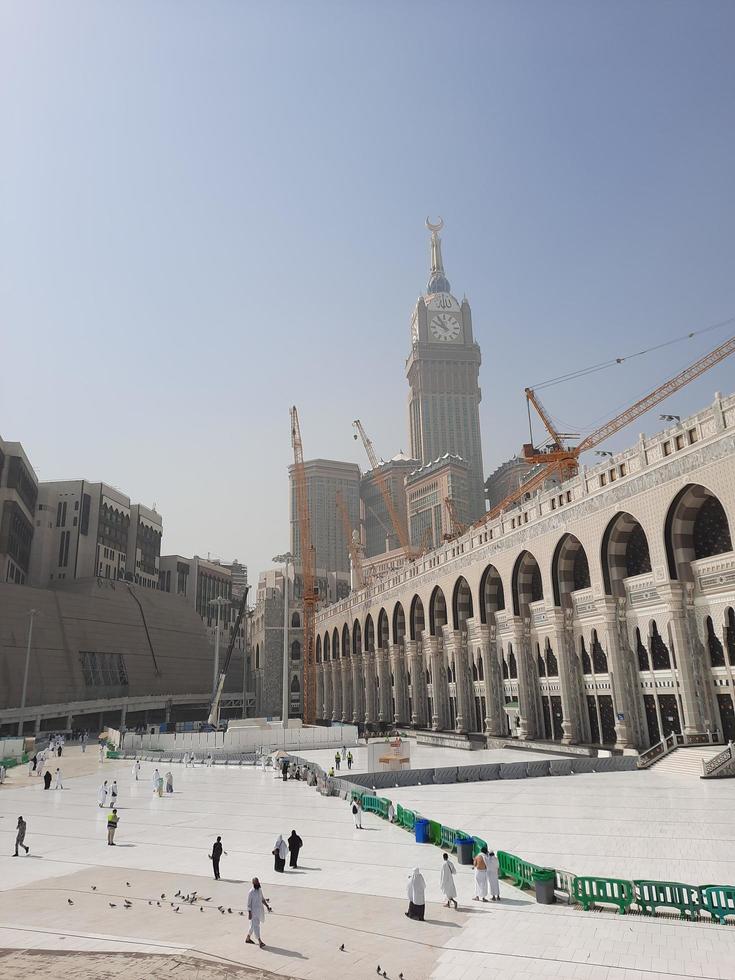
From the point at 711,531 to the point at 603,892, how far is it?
23.1 m

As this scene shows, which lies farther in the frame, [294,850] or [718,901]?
[294,850]

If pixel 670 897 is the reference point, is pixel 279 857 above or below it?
above

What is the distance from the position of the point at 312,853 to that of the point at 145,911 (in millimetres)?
5798

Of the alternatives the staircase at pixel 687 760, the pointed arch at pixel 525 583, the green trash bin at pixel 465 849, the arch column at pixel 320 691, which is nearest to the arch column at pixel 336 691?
the arch column at pixel 320 691

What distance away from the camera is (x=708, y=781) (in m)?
25.4

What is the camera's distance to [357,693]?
8081cm

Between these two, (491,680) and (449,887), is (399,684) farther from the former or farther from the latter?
(449,887)

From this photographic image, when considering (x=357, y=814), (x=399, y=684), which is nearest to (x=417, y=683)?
(x=399, y=684)

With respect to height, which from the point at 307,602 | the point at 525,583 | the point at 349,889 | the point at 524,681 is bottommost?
the point at 349,889

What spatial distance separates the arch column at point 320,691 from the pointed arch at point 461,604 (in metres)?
46.7

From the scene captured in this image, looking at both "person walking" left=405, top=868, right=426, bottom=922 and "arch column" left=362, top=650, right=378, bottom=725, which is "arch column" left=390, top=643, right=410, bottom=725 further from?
"person walking" left=405, top=868, right=426, bottom=922

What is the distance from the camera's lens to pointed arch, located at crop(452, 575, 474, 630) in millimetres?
55031

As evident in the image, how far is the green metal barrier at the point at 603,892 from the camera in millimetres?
12172

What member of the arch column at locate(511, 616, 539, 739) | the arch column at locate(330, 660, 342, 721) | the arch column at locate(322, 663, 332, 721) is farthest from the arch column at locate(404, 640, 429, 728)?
the arch column at locate(322, 663, 332, 721)
